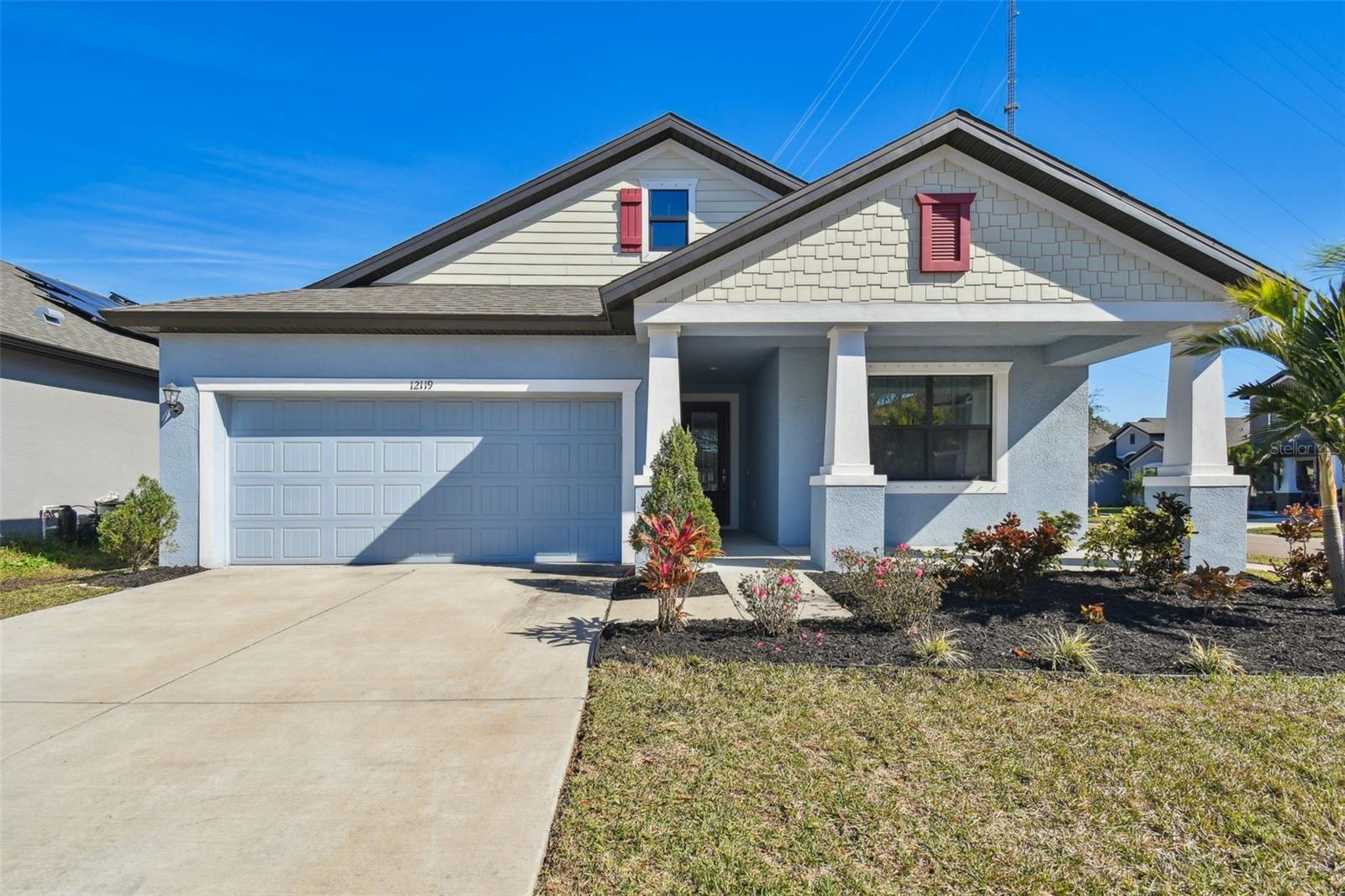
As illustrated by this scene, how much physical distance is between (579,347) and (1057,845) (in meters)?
7.66

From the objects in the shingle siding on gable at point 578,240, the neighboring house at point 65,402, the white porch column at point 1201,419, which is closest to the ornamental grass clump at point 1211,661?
the white porch column at point 1201,419

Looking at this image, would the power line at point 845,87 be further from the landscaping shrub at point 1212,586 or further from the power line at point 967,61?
the landscaping shrub at point 1212,586

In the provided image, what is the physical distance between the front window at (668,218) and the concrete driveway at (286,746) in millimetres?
7493

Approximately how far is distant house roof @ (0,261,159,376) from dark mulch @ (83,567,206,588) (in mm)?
3456

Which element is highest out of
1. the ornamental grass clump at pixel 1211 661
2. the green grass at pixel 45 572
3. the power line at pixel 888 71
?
the power line at pixel 888 71

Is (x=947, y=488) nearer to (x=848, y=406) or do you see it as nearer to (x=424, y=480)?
(x=848, y=406)

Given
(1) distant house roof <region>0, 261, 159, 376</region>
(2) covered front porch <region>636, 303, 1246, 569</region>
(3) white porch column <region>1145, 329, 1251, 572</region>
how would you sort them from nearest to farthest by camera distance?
(2) covered front porch <region>636, 303, 1246, 569</region>
(3) white porch column <region>1145, 329, 1251, 572</region>
(1) distant house roof <region>0, 261, 159, 376</region>

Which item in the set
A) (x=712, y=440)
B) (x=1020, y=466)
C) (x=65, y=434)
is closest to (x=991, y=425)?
(x=1020, y=466)

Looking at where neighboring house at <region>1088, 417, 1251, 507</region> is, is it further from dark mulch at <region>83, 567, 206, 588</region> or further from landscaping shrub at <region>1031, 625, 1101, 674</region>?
dark mulch at <region>83, 567, 206, 588</region>

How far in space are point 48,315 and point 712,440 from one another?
12.5 meters

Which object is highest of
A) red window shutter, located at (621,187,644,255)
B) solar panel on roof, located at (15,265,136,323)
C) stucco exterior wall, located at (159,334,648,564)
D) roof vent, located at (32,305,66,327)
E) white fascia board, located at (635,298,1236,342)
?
red window shutter, located at (621,187,644,255)

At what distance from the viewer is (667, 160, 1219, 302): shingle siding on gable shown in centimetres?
768

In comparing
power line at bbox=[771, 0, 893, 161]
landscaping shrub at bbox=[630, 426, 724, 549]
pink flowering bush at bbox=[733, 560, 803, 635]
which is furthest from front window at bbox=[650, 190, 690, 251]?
pink flowering bush at bbox=[733, 560, 803, 635]

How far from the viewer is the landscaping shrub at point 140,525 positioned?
8047 millimetres
